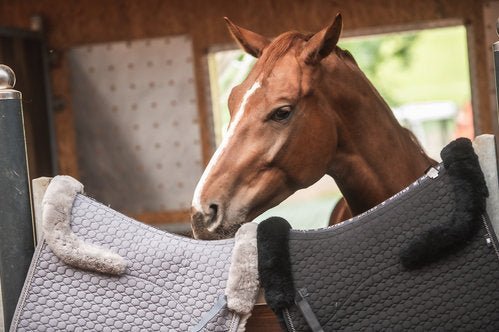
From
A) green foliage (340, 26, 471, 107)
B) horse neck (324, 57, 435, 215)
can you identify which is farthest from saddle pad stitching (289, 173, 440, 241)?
green foliage (340, 26, 471, 107)

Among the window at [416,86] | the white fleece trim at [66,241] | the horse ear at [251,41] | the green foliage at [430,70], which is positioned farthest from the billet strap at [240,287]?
the green foliage at [430,70]

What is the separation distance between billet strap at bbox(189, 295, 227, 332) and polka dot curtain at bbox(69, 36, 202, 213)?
301cm

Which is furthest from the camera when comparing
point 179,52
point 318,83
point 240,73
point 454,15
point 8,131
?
point 240,73

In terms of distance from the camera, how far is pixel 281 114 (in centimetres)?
222

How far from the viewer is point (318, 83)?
7.66 ft

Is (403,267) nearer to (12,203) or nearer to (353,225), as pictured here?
(353,225)

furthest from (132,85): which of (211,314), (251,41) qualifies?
(211,314)

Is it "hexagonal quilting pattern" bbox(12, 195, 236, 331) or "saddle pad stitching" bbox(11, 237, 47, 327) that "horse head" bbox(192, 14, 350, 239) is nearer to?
"hexagonal quilting pattern" bbox(12, 195, 236, 331)

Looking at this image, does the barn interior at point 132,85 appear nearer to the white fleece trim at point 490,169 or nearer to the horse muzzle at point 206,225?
the horse muzzle at point 206,225

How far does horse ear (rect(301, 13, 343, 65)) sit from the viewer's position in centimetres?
229

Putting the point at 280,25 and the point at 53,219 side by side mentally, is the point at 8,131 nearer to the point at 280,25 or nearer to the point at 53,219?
the point at 53,219

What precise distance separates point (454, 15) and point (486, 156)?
281 cm

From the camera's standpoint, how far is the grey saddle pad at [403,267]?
1630mm

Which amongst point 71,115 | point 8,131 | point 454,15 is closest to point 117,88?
point 71,115
